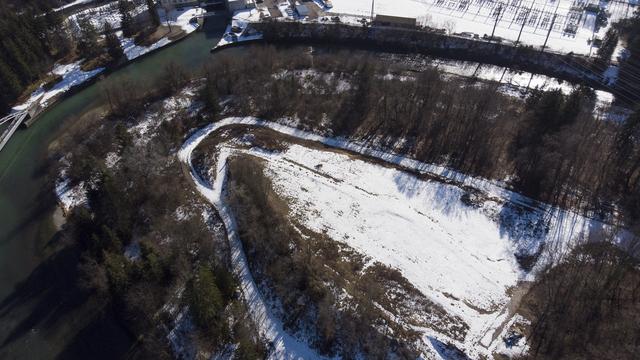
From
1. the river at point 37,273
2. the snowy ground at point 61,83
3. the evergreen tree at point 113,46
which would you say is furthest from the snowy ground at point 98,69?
the river at point 37,273

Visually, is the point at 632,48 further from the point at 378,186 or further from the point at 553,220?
the point at 378,186

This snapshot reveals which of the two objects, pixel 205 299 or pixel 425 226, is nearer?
pixel 205 299

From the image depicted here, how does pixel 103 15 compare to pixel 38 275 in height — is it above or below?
above

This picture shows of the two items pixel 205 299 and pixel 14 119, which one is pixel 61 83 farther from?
pixel 205 299

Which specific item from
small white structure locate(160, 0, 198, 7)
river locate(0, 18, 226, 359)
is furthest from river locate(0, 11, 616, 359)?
small white structure locate(160, 0, 198, 7)

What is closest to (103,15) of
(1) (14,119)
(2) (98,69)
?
(2) (98,69)

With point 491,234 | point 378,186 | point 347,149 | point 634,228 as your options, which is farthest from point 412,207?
point 634,228
